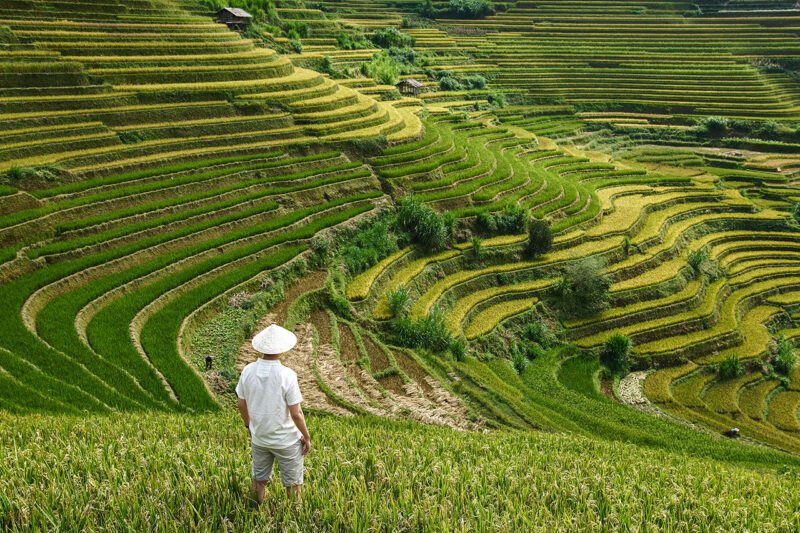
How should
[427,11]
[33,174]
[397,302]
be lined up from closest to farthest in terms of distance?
[33,174] → [397,302] → [427,11]

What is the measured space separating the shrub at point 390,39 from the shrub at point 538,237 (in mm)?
41897

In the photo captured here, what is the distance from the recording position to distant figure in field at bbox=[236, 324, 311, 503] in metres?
6.67

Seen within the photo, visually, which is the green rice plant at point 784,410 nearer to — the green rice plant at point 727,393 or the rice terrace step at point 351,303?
the rice terrace step at point 351,303

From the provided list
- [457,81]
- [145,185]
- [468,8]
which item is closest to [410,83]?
[457,81]

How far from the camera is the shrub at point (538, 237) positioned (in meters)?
32.3

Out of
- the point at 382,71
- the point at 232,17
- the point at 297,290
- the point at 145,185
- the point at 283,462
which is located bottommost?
the point at 297,290

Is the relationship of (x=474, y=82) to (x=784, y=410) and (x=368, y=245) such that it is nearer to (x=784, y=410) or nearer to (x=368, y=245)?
A: (x=368, y=245)

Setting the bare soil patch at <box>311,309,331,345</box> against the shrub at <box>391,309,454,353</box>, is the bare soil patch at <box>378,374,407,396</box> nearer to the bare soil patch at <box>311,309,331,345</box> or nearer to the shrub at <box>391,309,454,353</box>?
the bare soil patch at <box>311,309,331,345</box>

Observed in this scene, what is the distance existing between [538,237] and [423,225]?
611 centimetres

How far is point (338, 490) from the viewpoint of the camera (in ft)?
22.0

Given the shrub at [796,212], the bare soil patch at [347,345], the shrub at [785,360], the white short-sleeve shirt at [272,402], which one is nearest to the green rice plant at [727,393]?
the shrub at [785,360]

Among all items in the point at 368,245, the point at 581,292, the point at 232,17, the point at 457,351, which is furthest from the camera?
the point at 232,17

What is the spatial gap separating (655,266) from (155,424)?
30.4 metres

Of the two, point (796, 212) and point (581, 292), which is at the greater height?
point (796, 212)
